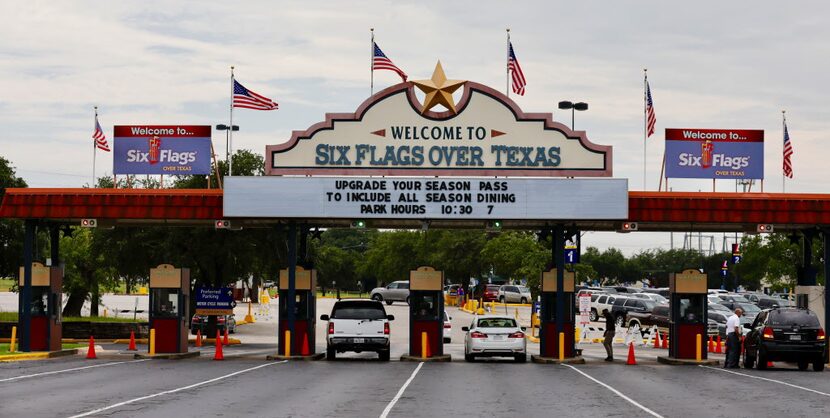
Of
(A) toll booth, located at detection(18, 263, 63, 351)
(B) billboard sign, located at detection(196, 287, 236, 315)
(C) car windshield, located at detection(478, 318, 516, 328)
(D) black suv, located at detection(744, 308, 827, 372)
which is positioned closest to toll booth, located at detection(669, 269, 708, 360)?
(D) black suv, located at detection(744, 308, 827, 372)

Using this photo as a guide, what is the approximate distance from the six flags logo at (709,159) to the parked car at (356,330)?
11.6m

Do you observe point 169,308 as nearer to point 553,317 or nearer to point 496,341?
point 496,341

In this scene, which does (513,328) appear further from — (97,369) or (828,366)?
(97,369)

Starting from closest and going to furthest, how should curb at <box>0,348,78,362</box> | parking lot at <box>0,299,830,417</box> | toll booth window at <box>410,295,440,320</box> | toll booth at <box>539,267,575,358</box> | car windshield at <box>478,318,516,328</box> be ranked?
parking lot at <box>0,299,830,417</box>, curb at <box>0,348,78,362</box>, car windshield at <box>478,318,516,328</box>, toll booth at <box>539,267,575,358</box>, toll booth window at <box>410,295,440,320</box>

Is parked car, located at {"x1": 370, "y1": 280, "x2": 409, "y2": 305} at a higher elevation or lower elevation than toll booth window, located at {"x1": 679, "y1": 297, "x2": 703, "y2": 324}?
lower

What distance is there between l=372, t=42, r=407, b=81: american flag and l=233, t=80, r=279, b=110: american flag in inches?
151

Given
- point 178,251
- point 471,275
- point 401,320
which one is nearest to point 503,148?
point 178,251

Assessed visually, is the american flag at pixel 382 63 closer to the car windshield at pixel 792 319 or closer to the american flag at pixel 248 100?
the american flag at pixel 248 100

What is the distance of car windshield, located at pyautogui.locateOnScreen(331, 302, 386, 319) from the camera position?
3409 cm

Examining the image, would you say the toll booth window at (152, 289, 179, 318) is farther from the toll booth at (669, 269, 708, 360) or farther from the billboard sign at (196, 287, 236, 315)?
the toll booth at (669, 269, 708, 360)

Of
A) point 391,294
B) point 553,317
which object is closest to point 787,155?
point 553,317

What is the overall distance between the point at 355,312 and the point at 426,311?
2.78 meters

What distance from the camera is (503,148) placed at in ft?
114

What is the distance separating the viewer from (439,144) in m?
34.9
